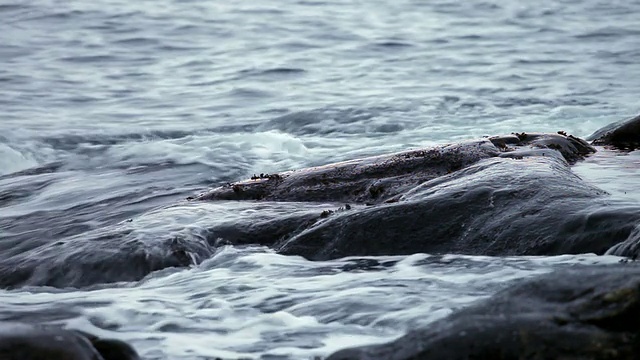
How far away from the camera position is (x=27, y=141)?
13.6m

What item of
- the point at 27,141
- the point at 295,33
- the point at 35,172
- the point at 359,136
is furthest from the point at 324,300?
the point at 295,33

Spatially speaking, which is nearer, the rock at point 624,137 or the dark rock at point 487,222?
the dark rock at point 487,222

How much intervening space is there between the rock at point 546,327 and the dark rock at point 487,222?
1.73 meters

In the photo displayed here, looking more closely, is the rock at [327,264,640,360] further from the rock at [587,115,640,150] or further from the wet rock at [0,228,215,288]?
the rock at [587,115,640,150]

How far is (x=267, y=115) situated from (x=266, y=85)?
2452 millimetres

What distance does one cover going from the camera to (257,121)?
577 inches

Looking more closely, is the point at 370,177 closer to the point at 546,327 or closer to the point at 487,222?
the point at 487,222

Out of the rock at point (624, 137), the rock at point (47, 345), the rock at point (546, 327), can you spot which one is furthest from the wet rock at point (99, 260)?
the rock at point (624, 137)

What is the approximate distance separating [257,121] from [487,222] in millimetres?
8541

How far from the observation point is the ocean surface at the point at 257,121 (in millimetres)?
5551

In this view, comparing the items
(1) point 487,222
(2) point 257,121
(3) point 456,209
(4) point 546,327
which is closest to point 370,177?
(3) point 456,209

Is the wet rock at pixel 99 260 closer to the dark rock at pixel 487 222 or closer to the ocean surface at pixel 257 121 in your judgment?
the ocean surface at pixel 257 121

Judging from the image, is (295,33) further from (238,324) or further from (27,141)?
(238,324)

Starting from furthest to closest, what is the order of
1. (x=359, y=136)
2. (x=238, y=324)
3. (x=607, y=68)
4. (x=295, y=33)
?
(x=295, y=33) < (x=607, y=68) < (x=359, y=136) < (x=238, y=324)
